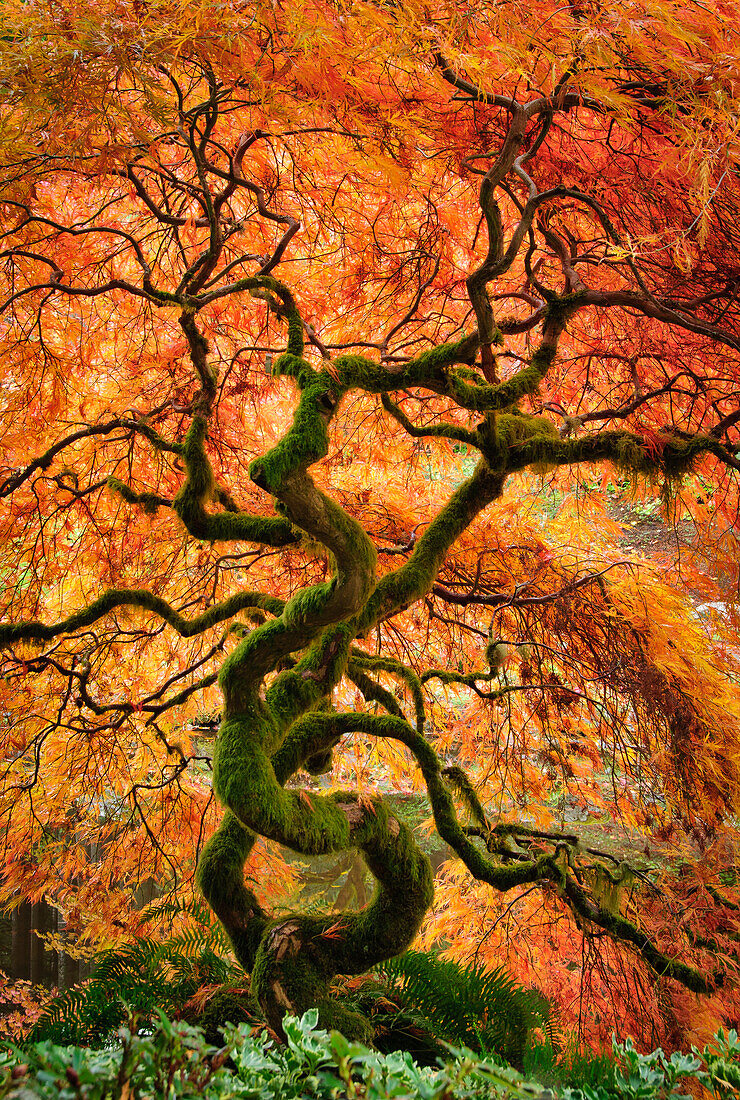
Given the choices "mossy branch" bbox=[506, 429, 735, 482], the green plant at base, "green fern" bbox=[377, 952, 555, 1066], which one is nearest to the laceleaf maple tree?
"mossy branch" bbox=[506, 429, 735, 482]

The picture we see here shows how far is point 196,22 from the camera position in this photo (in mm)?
1477

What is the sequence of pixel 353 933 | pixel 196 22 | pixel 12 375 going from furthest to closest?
pixel 12 375, pixel 353 933, pixel 196 22

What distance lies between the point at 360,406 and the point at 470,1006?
8.95ft

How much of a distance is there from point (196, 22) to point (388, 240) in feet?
5.66

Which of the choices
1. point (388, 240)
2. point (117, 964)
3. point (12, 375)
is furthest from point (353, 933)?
point (388, 240)

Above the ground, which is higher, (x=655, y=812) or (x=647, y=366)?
(x=647, y=366)

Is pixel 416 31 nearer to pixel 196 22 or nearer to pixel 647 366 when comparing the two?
pixel 196 22

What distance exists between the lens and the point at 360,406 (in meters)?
3.54

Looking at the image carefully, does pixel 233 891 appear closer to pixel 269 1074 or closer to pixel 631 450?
pixel 269 1074

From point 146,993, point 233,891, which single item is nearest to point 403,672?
point 233,891

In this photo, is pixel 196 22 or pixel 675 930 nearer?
pixel 196 22

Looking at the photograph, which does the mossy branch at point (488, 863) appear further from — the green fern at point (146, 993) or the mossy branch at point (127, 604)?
the green fern at point (146, 993)

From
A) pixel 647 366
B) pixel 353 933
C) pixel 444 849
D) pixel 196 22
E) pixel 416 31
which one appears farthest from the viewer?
pixel 444 849

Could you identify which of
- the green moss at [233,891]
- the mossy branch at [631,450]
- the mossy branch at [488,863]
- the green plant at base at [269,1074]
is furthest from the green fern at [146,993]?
the mossy branch at [631,450]
